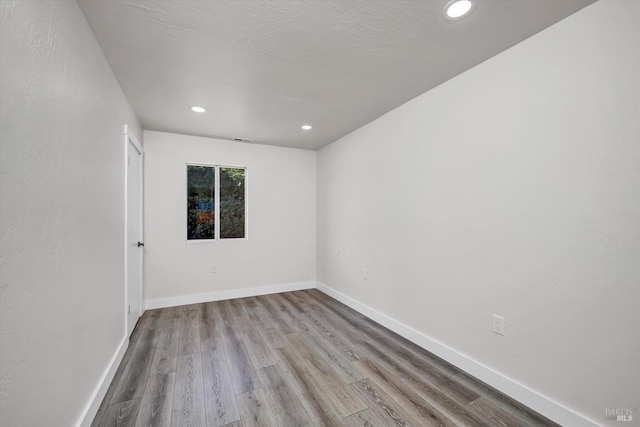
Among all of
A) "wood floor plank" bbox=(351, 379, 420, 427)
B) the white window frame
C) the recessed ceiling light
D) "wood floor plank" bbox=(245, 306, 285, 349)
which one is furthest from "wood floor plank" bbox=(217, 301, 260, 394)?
the recessed ceiling light

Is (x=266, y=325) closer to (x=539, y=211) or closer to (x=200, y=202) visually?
(x=200, y=202)

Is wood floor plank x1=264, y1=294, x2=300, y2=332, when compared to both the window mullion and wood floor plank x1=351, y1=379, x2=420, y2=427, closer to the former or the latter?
Answer: wood floor plank x1=351, y1=379, x2=420, y2=427

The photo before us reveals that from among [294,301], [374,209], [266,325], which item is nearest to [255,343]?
[266,325]

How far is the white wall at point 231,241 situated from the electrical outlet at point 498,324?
9.69 feet

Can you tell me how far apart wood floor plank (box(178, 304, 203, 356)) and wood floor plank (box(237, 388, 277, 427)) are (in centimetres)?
88

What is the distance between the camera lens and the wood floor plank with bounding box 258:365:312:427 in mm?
1580

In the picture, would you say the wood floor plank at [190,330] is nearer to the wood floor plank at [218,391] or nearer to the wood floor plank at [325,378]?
the wood floor plank at [218,391]

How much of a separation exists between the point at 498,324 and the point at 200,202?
377 cm

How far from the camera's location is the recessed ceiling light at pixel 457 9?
138 centimetres

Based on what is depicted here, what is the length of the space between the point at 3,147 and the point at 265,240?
3.34m

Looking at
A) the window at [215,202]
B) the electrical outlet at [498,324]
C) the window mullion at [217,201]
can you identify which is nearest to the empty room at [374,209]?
the electrical outlet at [498,324]

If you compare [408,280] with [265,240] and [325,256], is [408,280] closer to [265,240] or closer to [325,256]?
[325,256]

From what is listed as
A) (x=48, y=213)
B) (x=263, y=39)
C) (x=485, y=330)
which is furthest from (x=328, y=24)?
(x=485, y=330)

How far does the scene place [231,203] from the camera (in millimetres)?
3998
